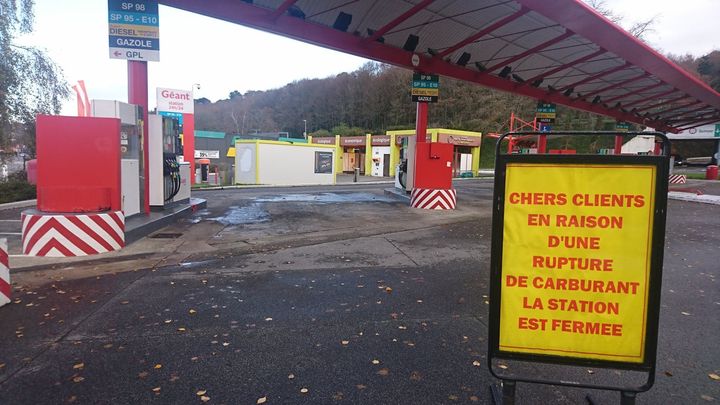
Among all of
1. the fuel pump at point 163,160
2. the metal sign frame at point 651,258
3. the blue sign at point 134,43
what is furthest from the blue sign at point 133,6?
the metal sign frame at point 651,258

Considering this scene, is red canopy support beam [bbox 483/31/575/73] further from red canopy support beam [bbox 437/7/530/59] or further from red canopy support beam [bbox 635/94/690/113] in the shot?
red canopy support beam [bbox 635/94/690/113]

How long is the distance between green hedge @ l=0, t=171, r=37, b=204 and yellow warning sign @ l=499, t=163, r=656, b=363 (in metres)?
15.4

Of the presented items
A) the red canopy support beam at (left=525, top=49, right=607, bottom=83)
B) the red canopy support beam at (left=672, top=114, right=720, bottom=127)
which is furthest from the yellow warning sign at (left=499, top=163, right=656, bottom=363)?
the red canopy support beam at (left=672, top=114, right=720, bottom=127)

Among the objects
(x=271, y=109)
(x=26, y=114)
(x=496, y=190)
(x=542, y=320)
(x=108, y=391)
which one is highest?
(x=271, y=109)

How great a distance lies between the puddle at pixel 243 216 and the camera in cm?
1037

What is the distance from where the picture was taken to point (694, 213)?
13.2m

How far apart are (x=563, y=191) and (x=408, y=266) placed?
406 centimetres

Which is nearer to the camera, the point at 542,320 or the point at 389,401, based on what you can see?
the point at 542,320

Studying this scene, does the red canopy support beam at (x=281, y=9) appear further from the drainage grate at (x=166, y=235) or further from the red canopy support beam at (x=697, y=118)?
the red canopy support beam at (x=697, y=118)

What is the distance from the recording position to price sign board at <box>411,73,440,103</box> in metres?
13.7

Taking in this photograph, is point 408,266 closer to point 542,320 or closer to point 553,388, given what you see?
point 553,388

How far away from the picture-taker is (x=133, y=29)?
331 inches

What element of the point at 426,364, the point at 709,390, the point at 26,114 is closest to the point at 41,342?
the point at 426,364

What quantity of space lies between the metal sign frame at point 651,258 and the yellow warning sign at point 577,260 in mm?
25
